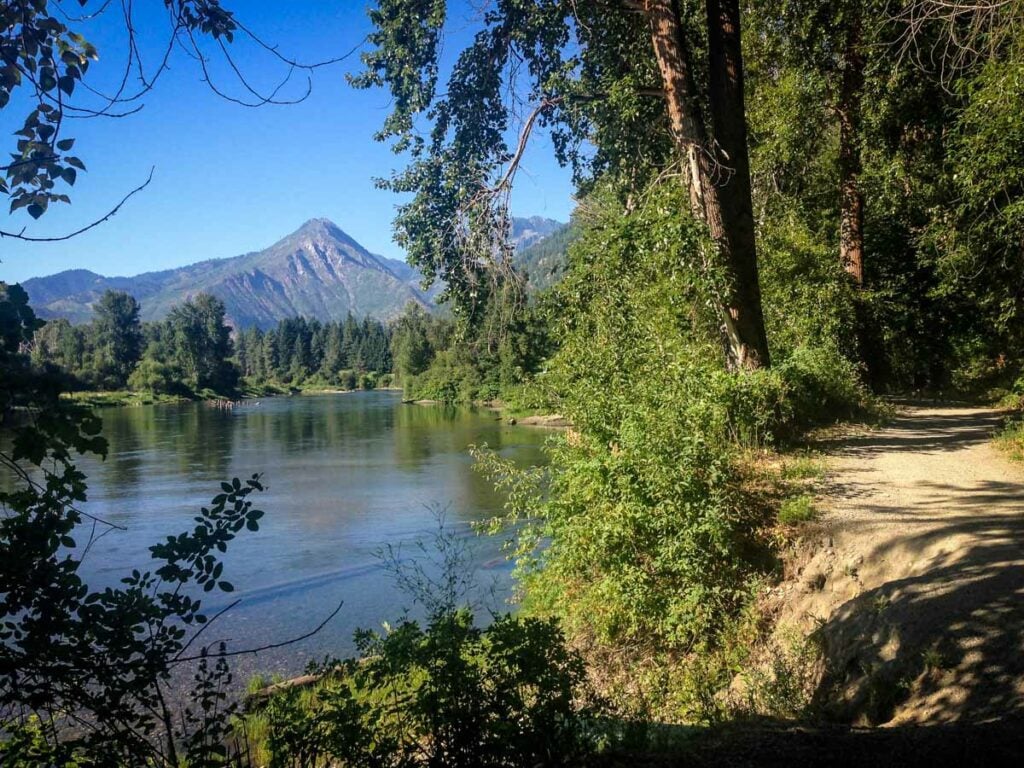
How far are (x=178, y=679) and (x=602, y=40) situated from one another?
11926 mm

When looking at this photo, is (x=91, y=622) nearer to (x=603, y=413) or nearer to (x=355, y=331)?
(x=603, y=413)

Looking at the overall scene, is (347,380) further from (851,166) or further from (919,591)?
(919,591)

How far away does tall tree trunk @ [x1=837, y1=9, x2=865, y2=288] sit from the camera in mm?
16484

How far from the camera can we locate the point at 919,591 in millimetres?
5059

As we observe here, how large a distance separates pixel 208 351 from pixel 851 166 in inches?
3733

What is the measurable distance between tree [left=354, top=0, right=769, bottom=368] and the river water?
5375 millimetres

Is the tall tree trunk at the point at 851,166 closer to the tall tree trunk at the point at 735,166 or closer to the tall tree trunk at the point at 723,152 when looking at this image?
the tall tree trunk at the point at 735,166

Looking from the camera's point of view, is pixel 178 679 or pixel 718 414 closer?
pixel 718 414

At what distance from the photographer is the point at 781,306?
555 inches

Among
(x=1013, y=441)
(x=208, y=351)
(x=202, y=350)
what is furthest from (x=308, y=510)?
(x=208, y=351)

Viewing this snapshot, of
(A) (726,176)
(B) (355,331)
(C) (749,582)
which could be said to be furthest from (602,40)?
(B) (355,331)

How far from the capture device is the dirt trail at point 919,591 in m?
4.10

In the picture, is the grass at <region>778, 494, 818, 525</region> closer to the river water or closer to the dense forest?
the dense forest

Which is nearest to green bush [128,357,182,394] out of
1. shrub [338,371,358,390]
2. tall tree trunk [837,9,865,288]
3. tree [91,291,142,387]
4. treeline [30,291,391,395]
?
treeline [30,291,391,395]
